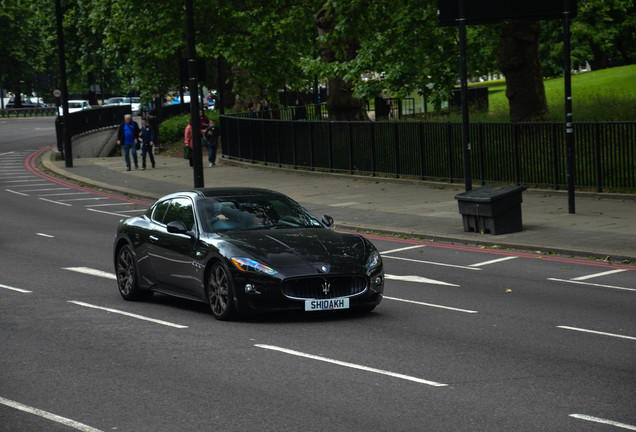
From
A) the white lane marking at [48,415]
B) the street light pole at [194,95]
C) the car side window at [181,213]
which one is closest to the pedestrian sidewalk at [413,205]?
the street light pole at [194,95]

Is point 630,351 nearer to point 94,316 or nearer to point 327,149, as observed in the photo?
point 94,316

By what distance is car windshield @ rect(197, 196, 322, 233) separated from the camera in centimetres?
1259

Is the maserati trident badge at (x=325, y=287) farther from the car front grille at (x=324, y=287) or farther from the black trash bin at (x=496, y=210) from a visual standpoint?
the black trash bin at (x=496, y=210)

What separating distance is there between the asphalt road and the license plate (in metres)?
0.19

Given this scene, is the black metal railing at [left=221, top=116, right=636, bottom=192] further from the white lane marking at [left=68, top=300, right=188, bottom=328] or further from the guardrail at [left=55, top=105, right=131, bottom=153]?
the white lane marking at [left=68, top=300, right=188, bottom=328]

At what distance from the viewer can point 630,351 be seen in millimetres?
9953

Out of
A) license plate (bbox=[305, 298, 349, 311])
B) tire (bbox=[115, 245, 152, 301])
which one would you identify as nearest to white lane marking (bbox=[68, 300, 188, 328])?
tire (bbox=[115, 245, 152, 301])

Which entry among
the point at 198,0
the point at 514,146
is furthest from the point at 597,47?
the point at 514,146

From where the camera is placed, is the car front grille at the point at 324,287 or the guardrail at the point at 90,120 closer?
the car front grille at the point at 324,287

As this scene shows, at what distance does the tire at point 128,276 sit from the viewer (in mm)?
13742

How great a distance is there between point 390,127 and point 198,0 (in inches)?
411

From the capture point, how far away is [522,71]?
98.0 ft

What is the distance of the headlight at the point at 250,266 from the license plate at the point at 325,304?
1.71ft

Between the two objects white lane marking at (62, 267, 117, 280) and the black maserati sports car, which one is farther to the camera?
white lane marking at (62, 267, 117, 280)
